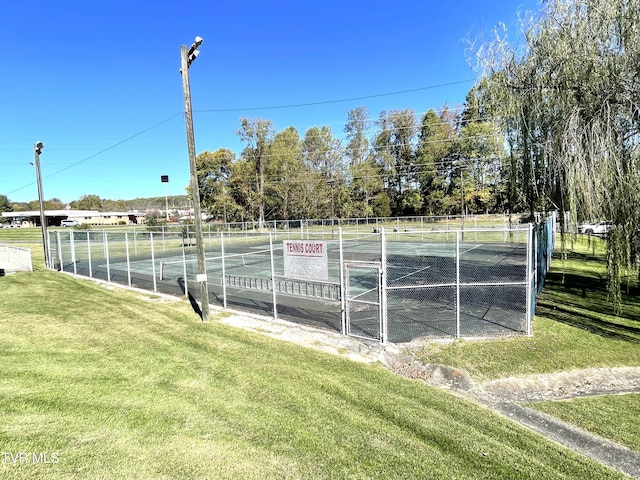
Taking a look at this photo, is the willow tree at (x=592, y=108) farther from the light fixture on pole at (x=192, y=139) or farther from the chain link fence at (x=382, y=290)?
the light fixture on pole at (x=192, y=139)

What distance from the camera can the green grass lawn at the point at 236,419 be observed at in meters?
3.28

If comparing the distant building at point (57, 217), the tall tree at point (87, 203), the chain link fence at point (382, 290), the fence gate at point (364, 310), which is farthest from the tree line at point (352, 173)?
the tall tree at point (87, 203)

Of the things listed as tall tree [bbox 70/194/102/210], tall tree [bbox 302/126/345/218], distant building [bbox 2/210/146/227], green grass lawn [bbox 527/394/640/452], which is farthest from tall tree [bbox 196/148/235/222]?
tall tree [bbox 70/194/102/210]

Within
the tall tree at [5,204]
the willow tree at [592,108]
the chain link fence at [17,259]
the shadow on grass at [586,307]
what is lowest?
the shadow on grass at [586,307]

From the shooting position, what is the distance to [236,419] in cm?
407

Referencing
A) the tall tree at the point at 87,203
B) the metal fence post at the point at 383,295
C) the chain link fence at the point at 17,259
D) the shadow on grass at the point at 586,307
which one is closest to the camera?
the metal fence post at the point at 383,295

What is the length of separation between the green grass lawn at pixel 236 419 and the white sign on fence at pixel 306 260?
73.0 inches

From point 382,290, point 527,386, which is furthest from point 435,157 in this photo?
point 527,386

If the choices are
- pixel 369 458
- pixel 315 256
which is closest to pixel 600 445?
pixel 369 458

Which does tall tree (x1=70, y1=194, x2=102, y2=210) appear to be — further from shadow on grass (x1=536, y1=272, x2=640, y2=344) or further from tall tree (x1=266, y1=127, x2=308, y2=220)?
shadow on grass (x1=536, y1=272, x2=640, y2=344)

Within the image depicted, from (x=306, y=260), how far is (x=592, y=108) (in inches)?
238

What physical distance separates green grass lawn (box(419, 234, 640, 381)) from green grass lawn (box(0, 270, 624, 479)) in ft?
4.52

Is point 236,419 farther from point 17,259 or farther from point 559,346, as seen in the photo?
point 17,259

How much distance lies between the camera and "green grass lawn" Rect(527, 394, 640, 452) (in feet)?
13.0
